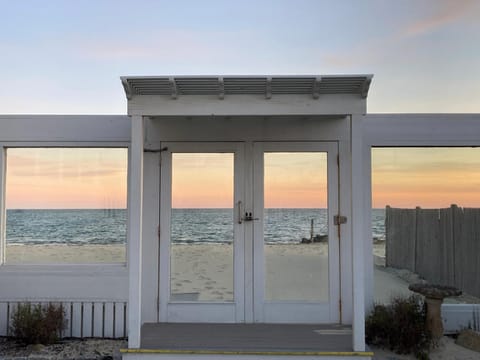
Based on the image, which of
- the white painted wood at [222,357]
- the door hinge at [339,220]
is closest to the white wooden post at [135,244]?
the white painted wood at [222,357]

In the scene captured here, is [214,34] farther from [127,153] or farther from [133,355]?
[133,355]

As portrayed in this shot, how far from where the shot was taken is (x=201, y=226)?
459 cm

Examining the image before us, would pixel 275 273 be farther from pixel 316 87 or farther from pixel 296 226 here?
pixel 316 87

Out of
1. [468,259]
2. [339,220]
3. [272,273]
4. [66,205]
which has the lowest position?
[272,273]

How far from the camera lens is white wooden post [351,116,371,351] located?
11.5 feet

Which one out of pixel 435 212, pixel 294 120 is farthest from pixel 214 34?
pixel 435 212

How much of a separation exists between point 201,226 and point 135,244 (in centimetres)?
107

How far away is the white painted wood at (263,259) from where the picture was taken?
4.39 metres

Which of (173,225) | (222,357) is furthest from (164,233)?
(222,357)

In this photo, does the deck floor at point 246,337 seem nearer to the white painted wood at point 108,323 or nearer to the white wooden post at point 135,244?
the white wooden post at point 135,244

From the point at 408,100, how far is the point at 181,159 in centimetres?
348

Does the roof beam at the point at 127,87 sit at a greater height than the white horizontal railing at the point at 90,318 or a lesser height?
greater

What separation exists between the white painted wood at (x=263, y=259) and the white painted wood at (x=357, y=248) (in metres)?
0.87

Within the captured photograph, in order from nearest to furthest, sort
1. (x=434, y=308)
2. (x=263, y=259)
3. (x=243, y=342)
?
(x=243, y=342) < (x=434, y=308) < (x=263, y=259)
